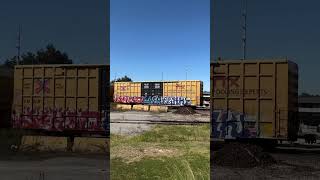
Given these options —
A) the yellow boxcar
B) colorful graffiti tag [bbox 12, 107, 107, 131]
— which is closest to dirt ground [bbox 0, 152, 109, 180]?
colorful graffiti tag [bbox 12, 107, 107, 131]

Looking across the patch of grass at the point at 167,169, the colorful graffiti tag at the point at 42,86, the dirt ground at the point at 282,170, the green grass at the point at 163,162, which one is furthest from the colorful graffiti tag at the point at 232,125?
the patch of grass at the point at 167,169

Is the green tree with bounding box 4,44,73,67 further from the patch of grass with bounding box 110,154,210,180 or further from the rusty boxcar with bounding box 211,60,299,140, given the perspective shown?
the patch of grass with bounding box 110,154,210,180

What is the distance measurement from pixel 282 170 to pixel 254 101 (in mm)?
3739

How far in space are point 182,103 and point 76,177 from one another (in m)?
25.0

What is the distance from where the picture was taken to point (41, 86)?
57.2ft

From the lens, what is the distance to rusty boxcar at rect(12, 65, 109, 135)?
16.0 meters

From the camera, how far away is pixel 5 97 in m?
19.1

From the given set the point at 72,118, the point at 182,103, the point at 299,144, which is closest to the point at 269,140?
the point at 299,144

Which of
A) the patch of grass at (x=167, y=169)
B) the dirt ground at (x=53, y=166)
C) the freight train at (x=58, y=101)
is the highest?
the freight train at (x=58, y=101)

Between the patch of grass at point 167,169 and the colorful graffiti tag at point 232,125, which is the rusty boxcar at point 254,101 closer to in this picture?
the colorful graffiti tag at point 232,125

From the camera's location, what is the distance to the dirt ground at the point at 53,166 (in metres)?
10.4

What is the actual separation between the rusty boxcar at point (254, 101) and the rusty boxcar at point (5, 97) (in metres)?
8.24

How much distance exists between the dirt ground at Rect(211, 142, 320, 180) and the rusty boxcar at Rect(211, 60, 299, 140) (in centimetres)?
112

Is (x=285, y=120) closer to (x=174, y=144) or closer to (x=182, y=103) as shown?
(x=174, y=144)
